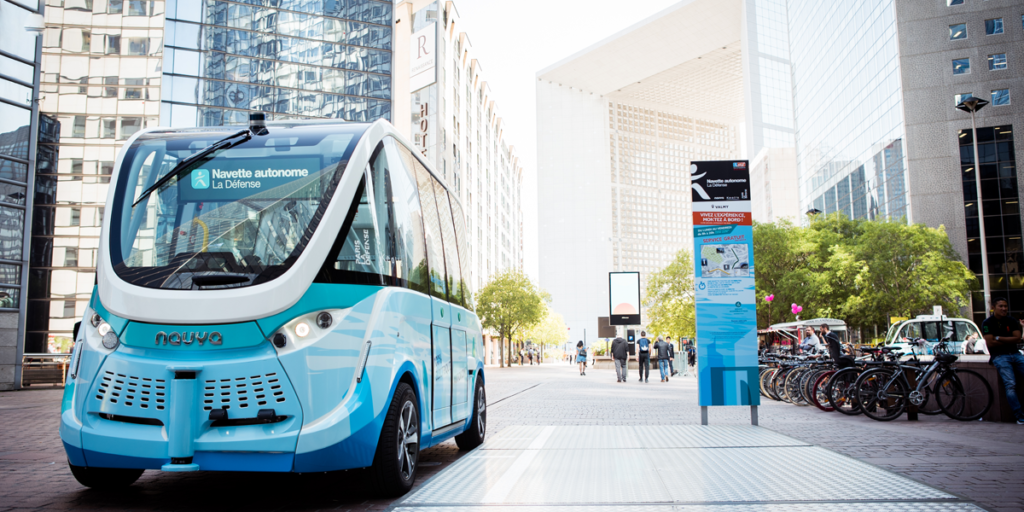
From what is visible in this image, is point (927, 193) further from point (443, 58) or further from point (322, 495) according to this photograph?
point (322, 495)

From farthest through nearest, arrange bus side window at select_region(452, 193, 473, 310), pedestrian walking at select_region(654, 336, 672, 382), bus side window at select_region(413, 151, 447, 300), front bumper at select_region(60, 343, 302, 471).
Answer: pedestrian walking at select_region(654, 336, 672, 382)
bus side window at select_region(452, 193, 473, 310)
bus side window at select_region(413, 151, 447, 300)
front bumper at select_region(60, 343, 302, 471)

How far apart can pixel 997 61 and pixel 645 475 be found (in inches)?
2257

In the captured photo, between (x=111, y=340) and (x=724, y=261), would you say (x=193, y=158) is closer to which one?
(x=111, y=340)

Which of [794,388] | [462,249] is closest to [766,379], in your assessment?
[794,388]

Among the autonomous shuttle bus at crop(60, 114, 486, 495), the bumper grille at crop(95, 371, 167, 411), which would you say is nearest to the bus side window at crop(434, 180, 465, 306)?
the autonomous shuttle bus at crop(60, 114, 486, 495)

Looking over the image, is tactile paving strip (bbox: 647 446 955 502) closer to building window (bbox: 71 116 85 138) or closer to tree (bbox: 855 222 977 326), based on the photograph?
tree (bbox: 855 222 977 326)

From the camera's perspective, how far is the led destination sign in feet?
17.1

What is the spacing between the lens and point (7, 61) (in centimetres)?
2230

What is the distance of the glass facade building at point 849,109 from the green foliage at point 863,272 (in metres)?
9.96

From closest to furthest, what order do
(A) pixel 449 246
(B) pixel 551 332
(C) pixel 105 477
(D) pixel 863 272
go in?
(C) pixel 105 477, (A) pixel 449 246, (D) pixel 863 272, (B) pixel 551 332

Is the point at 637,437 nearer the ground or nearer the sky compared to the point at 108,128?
nearer the ground

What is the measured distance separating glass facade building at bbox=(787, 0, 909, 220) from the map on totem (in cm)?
4608

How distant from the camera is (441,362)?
6859mm

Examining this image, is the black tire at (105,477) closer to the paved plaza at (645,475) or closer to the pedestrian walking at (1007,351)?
the paved plaza at (645,475)
